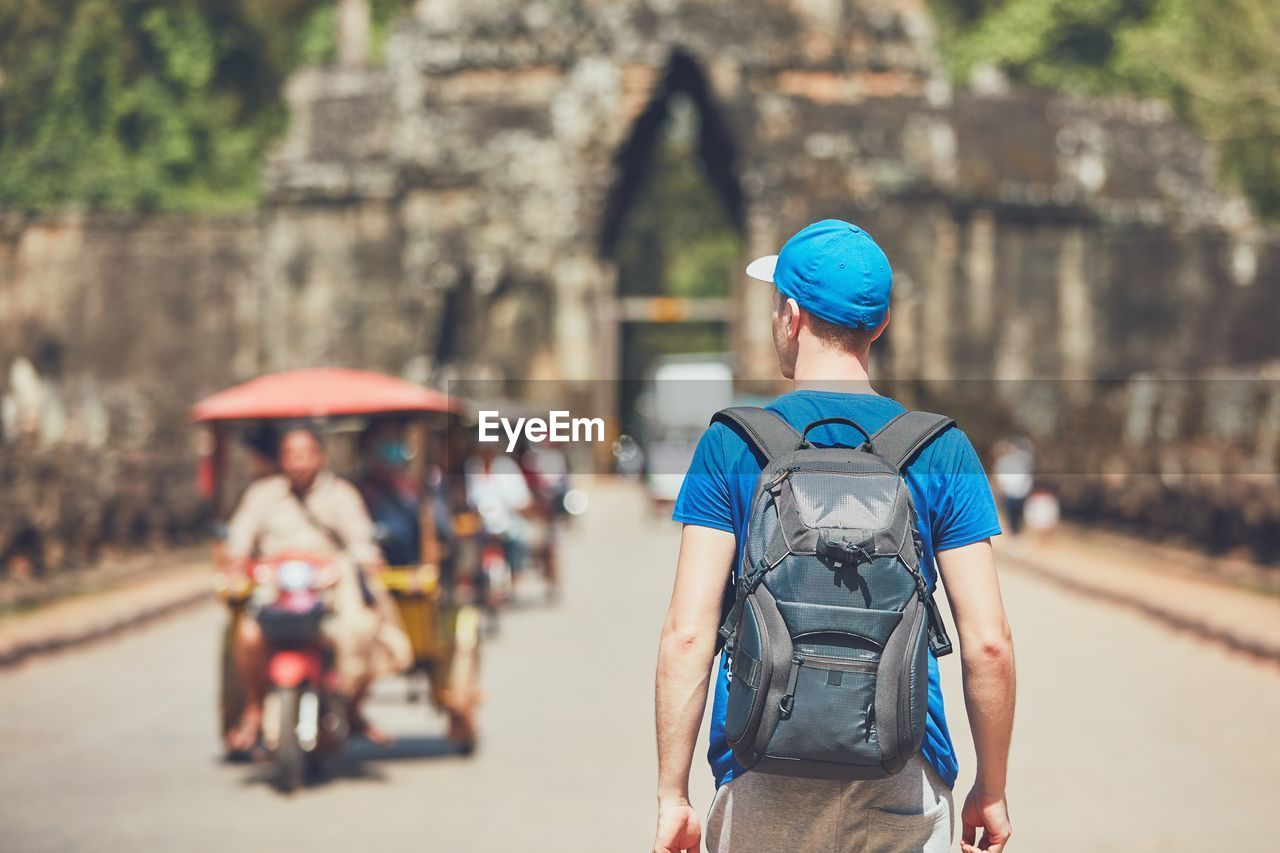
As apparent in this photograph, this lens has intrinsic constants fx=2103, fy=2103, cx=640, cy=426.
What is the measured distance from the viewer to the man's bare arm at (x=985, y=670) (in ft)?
11.8

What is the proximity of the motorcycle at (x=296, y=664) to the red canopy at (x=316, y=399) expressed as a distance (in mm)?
995

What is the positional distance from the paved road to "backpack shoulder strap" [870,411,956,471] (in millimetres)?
4260

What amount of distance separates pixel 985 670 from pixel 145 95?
150 feet

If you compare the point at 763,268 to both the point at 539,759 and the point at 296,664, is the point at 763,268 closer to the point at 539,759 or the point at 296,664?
the point at 296,664

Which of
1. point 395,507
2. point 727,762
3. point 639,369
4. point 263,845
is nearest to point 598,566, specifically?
point 395,507

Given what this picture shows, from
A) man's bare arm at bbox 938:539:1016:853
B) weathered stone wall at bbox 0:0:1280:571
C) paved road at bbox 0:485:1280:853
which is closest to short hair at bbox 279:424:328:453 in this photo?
paved road at bbox 0:485:1280:853

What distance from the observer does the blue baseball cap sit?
143 inches

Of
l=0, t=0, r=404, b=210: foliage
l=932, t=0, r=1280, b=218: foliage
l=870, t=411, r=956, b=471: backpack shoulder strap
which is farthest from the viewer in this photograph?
l=932, t=0, r=1280, b=218: foliage

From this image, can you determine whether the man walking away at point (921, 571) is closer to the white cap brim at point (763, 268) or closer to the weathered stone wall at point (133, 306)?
the white cap brim at point (763, 268)

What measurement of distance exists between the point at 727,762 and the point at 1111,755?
6.68m

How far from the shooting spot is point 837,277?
363cm

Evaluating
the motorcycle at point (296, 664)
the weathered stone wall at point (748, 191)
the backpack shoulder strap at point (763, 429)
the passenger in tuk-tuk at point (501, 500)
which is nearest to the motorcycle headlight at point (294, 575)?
the motorcycle at point (296, 664)

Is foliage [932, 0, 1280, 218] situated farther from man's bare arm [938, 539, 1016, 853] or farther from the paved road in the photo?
man's bare arm [938, 539, 1016, 853]

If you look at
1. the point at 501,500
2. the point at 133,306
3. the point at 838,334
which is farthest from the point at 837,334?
the point at 133,306
